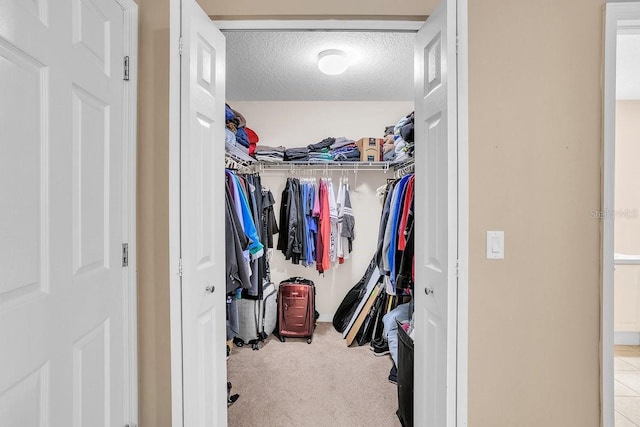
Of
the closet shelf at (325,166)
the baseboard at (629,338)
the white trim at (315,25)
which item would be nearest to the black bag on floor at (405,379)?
the white trim at (315,25)

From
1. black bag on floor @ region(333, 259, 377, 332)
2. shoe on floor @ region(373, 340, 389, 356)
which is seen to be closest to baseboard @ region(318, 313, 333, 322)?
black bag on floor @ region(333, 259, 377, 332)

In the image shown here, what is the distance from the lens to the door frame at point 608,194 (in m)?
1.31

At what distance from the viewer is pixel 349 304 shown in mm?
3412

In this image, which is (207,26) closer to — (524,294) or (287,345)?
(524,294)

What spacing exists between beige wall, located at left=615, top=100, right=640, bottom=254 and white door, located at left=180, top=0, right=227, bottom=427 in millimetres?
2651

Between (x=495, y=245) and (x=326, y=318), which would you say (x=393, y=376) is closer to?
(x=326, y=318)

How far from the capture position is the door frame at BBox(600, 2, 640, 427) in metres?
1.31

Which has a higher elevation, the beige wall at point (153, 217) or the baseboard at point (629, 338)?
the beige wall at point (153, 217)
